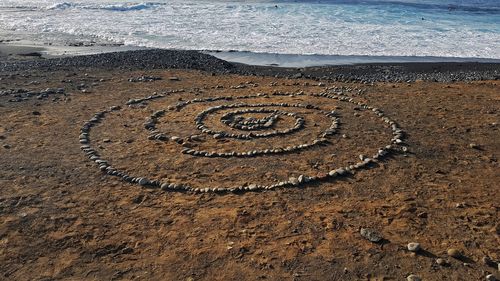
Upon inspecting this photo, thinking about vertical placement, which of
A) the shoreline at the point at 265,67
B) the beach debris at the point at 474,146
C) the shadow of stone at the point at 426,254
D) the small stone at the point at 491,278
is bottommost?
the shadow of stone at the point at 426,254

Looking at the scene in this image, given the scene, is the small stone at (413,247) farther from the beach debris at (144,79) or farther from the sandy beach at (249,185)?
the beach debris at (144,79)

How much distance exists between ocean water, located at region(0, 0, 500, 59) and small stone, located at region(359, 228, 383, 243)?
16903 mm

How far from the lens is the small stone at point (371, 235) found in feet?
22.0

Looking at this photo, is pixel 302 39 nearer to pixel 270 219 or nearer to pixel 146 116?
pixel 146 116

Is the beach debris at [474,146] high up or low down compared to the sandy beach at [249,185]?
up

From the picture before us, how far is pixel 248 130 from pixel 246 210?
156 inches

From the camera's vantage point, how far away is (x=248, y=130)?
11391 mm

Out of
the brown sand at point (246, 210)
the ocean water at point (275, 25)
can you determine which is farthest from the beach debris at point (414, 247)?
the ocean water at point (275, 25)

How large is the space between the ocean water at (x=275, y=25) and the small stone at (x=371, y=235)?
16903mm

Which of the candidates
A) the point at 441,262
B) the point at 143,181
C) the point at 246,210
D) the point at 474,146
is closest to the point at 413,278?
the point at 441,262

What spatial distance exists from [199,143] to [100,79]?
23.9ft

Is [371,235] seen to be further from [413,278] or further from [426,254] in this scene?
[413,278]

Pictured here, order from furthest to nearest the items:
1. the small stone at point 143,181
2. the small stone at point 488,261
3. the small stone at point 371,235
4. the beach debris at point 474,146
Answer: the beach debris at point 474,146
the small stone at point 143,181
the small stone at point 371,235
the small stone at point 488,261

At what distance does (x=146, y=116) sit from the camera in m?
12.3
